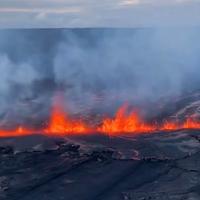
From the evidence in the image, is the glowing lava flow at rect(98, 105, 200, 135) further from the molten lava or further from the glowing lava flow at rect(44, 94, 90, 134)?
the glowing lava flow at rect(44, 94, 90, 134)

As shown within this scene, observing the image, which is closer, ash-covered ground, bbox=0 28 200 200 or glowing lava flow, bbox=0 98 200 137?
ash-covered ground, bbox=0 28 200 200

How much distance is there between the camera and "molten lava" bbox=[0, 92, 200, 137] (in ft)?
53.9

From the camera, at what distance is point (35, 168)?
12.9 meters

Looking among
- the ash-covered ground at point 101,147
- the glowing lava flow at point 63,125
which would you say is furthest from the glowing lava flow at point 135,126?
the glowing lava flow at point 63,125

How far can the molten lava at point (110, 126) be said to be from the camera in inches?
647

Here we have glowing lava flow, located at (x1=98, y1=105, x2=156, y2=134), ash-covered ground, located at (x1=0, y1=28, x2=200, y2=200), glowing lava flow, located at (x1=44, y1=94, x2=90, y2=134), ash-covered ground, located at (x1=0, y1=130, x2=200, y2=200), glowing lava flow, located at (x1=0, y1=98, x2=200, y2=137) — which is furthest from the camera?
glowing lava flow, located at (x1=98, y1=105, x2=156, y2=134)

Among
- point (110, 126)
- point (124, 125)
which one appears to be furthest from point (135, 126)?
point (110, 126)

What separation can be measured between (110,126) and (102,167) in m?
4.35

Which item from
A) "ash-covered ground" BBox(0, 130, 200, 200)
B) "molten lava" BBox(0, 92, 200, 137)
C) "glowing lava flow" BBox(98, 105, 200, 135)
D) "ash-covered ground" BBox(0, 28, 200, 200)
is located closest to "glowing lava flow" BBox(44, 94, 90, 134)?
"molten lava" BBox(0, 92, 200, 137)

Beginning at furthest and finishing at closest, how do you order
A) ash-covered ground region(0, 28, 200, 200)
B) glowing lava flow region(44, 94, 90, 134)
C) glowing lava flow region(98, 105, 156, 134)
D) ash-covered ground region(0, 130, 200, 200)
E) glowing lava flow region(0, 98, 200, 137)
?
1. glowing lava flow region(98, 105, 156, 134)
2. glowing lava flow region(44, 94, 90, 134)
3. glowing lava flow region(0, 98, 200, 137)
4. ash-covered ground region(0, 28, 200, 200)
5. ash-covered ground region(0, 130, 200, 200)

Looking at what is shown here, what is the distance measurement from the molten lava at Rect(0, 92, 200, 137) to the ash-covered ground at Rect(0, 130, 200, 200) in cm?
78

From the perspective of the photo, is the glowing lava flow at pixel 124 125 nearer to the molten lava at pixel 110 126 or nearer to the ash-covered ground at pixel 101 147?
the molten lava at pixel 110 126

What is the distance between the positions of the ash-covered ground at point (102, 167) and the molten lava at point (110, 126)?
781mm

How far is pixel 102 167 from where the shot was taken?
506 inches
